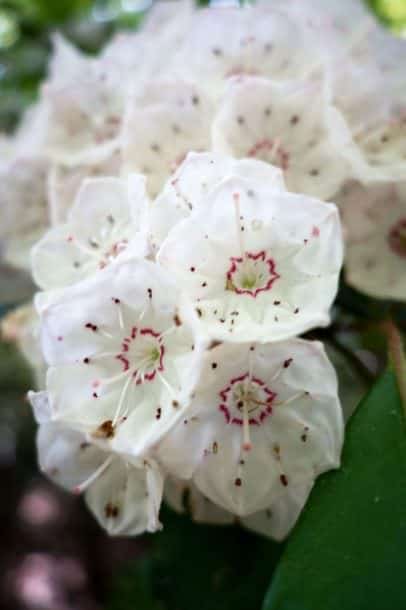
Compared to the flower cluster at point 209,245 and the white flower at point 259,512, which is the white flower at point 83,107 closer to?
the flower cluster at point 209,245

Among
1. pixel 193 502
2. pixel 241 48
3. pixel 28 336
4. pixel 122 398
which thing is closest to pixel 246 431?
pixel 122 398

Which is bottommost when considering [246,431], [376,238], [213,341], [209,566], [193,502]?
[209,566]

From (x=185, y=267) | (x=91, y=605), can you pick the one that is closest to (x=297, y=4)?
(x=185, y=267)

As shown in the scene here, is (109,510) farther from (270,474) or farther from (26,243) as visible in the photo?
(26,243)

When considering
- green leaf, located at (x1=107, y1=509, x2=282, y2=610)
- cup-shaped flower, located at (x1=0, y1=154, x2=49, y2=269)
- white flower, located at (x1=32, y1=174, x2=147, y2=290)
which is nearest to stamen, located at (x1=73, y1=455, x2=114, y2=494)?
white flower, located at (x1=32, y1=174, x2=147, y2=290)

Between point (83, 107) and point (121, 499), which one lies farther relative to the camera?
point (83, 107)

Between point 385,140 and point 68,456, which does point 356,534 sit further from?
point 385,140

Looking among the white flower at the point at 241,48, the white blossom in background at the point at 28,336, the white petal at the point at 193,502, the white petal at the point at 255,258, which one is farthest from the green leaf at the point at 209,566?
the white flower at the point at 241,48
